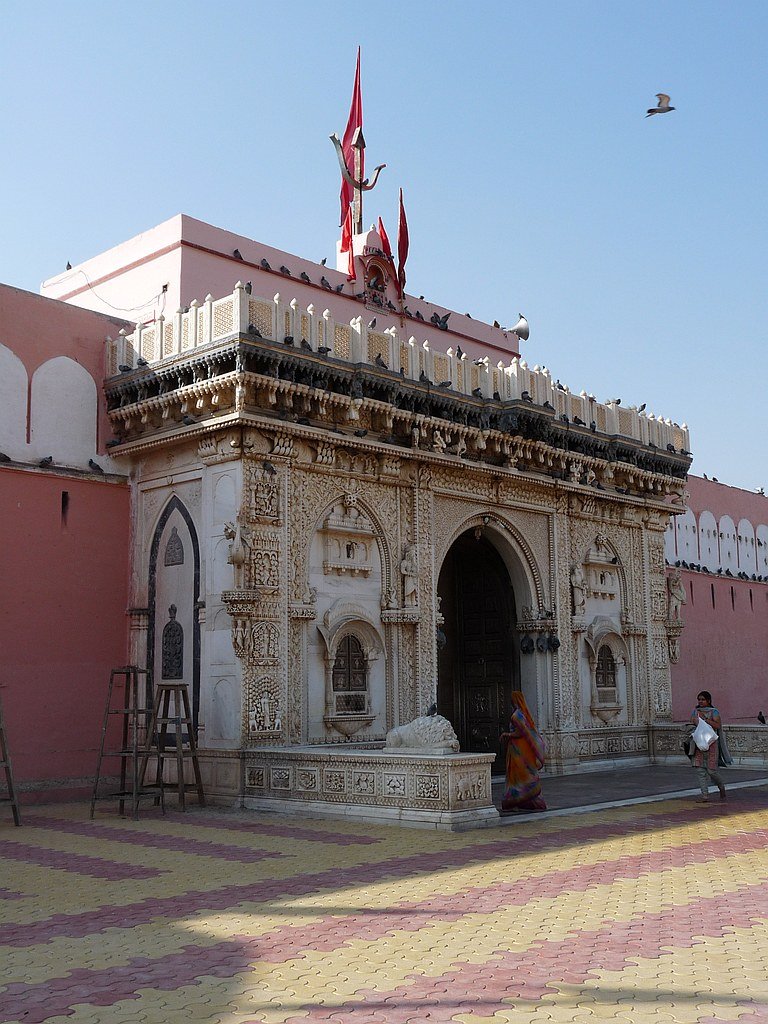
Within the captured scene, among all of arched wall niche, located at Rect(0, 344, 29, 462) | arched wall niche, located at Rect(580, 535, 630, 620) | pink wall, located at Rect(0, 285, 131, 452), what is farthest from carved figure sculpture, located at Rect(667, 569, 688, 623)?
arched wall niche, located at Rect(0, 344, 29, 462)

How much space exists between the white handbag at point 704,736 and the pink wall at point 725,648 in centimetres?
907

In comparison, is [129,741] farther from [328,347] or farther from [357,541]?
[328,347]

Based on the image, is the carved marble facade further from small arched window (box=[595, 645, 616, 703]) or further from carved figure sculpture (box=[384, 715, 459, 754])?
carved figure sculpture (box=[384, 715, 459, 754])

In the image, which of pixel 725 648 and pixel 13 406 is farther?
pixel 725 648

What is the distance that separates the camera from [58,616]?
42.3 feet

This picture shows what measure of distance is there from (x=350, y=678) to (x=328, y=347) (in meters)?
4.10

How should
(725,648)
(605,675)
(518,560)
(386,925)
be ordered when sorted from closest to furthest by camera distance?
(386,925) < (518,560) < (605,675) < (725,648)

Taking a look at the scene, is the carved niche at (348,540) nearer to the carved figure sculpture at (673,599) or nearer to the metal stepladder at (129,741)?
the metal stepladder at (129,741)

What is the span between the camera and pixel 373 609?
13609mm

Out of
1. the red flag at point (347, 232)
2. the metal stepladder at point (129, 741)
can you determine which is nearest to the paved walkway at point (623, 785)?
the metal stepladder at point (129, 741)

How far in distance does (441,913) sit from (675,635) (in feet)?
44.1

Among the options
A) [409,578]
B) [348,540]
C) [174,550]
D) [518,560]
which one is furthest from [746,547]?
[174,550]

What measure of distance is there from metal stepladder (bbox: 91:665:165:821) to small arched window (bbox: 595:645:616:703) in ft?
25.0

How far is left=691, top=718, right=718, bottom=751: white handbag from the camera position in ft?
39.2
